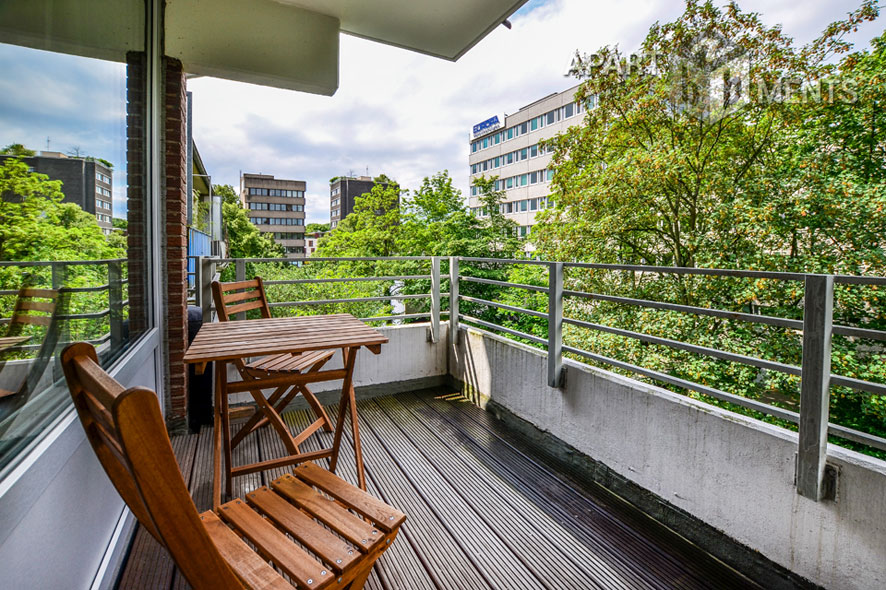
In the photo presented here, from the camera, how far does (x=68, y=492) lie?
1381 mm

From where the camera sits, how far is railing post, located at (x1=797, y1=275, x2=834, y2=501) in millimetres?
1733

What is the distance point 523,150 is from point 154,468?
1942 inches

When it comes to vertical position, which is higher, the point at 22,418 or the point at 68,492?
the point at 22,418

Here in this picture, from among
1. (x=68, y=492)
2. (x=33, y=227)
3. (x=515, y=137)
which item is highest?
(x=515, y=137)

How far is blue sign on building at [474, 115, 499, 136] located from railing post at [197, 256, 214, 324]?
50409 millimetres

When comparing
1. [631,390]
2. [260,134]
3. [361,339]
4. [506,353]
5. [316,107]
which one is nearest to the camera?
[361,339]

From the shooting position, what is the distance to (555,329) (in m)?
3.07

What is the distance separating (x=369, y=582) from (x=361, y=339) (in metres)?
1.08

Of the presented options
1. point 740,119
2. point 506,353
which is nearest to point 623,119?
point 740,119

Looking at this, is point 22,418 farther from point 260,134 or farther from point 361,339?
point 260,134

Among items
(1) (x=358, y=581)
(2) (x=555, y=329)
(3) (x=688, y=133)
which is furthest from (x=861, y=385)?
(3) (x=688, y=133)

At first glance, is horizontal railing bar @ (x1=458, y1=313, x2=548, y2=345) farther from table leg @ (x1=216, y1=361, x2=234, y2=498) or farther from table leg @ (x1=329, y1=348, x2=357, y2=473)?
table leg @ (x1=216, y1=361, x2=234, y2=498)

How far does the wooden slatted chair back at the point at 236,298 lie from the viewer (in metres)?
3.05

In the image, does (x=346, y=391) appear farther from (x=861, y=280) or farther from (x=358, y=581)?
(x=861, y=280)
